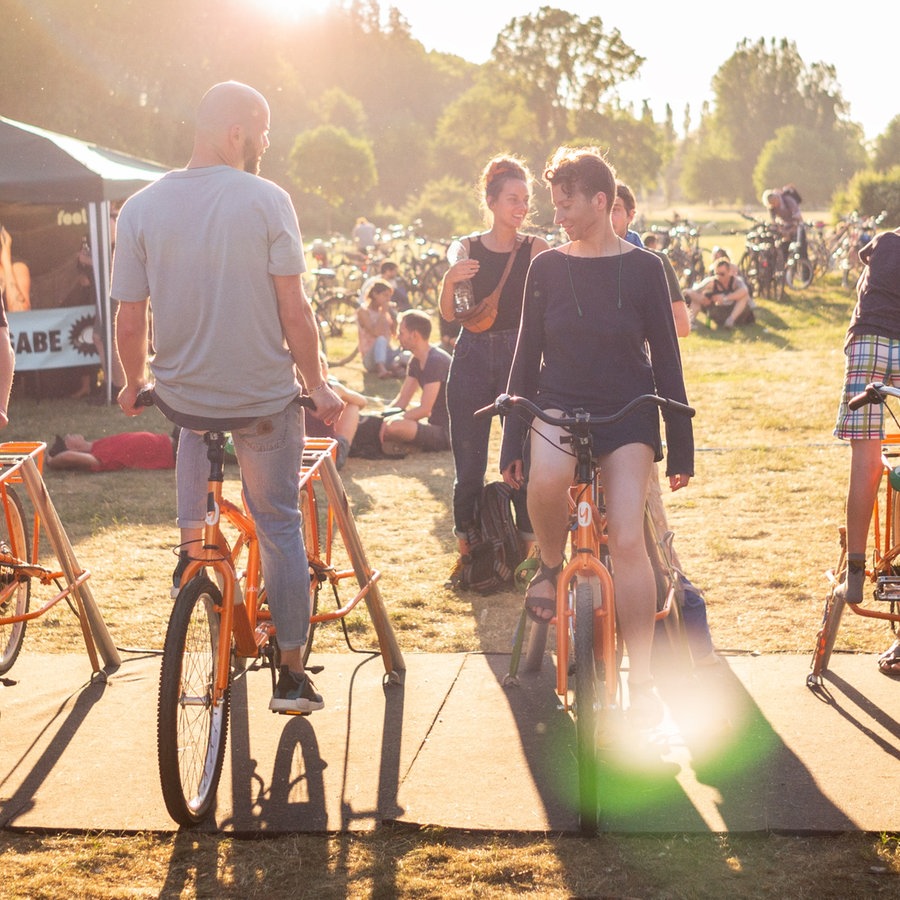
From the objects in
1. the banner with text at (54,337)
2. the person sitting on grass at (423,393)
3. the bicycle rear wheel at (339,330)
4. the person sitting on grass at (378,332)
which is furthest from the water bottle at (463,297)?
the bicycle rear wheel at (339,330)

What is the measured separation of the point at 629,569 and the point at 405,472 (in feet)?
20.7

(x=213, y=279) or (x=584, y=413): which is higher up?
(x=213, y=279)

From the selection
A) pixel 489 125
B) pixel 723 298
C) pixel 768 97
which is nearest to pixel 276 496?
pixel 723 298

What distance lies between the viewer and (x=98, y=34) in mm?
51531

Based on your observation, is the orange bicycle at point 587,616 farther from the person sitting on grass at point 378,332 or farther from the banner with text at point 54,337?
the person sitting on grass at point 378,332

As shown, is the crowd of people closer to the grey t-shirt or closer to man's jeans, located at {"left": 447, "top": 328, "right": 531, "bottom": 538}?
the grey t-shirt

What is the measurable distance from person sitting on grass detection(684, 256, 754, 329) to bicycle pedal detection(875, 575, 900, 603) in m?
16.7

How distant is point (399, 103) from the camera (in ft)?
382

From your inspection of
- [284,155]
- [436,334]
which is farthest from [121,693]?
[284,155]

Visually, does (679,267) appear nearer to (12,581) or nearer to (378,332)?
(378,332)

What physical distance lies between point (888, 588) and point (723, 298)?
1679 centimetres

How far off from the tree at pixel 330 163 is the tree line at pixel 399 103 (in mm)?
69

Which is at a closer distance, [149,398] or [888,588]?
[149,398]

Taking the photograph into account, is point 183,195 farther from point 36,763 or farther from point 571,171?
point 36,763
